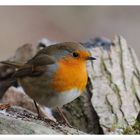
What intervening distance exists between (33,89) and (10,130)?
219 mm

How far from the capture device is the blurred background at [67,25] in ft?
11.8

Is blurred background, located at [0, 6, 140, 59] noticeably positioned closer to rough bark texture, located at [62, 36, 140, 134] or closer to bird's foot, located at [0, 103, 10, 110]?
rough bark texture, located at [62, 36, 140, 134]

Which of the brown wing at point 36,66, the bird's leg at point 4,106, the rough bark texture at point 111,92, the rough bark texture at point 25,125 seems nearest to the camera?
the rough bark texture at point 25,125

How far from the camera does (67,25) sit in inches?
150

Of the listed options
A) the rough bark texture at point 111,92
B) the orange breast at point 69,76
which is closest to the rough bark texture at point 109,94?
the rough bark texture at point 111,92

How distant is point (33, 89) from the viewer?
265 centimetres

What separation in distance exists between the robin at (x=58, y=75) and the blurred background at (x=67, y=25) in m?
0.84

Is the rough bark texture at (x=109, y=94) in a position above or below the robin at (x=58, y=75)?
below

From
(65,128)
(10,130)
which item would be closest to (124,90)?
(65,128)

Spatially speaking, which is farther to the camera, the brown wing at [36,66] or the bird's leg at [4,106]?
the bird's leg at [4,106]

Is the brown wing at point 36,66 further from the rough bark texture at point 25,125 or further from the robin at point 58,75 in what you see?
the rough bark texture at point 25,125

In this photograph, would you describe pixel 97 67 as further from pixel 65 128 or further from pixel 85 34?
pixel 85 34

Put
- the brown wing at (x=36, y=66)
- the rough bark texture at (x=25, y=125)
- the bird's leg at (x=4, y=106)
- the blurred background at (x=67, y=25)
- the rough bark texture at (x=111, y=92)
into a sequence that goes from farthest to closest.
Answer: the blurred background at (x=67, y=25) < the rough bark texture at (x=111, y=92) < the bird's leg at (x=4, y=106) < the brown wing at (x=36, y=66) < the rough bark texture at (x=25, y=125)

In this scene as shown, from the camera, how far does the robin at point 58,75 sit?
2.59m
